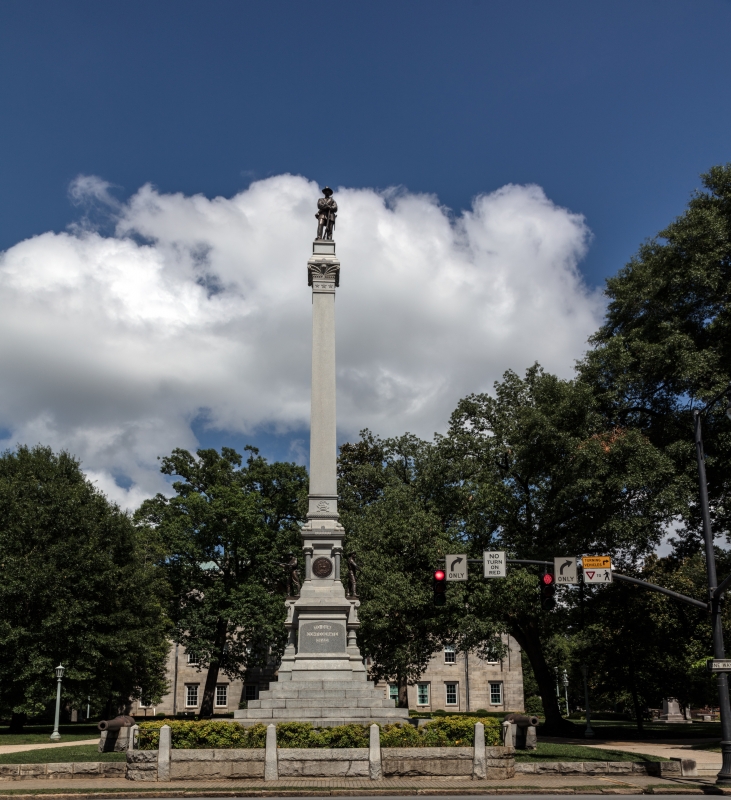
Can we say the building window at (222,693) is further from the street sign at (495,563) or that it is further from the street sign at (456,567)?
the street sign at (495,563)

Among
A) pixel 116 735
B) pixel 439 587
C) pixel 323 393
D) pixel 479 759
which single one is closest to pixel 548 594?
pixel 439 587

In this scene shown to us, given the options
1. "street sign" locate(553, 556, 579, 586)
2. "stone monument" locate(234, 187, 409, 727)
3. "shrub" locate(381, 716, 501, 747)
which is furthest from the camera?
"stone monument" locate(234, 187, 409, 727)

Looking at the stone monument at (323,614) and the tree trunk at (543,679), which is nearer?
the stone monument at (323,614)

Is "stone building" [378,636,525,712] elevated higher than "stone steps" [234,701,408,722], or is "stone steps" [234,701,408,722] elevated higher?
"stone steps" [234,701,408,722]

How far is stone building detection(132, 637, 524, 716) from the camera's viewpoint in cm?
5806

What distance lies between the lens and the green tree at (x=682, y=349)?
27141 mm

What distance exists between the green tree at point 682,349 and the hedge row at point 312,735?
12755 mm

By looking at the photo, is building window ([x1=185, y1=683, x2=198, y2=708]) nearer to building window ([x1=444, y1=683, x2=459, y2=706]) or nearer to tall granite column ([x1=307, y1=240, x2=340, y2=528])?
building window ([x1=444, y1=683, x2=459, y2=706])

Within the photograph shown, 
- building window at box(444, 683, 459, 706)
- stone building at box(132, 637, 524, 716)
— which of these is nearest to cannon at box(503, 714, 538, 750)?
stone building at box(132, 637, 524, 716)

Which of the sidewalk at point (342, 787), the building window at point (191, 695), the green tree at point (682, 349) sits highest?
the green tree at point (682, 349)

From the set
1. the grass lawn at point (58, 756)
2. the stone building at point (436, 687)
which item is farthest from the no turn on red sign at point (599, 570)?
the stone building at point (436, 687)

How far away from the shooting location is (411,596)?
32.8m

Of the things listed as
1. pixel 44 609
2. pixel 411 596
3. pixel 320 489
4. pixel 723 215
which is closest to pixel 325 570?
pixel 320 489

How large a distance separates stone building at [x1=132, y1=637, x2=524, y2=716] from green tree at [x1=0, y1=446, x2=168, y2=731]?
2059 cm
